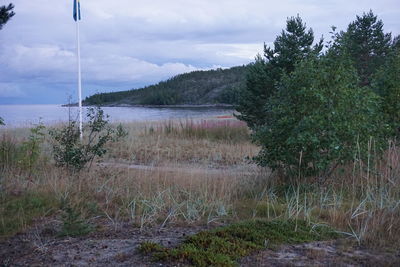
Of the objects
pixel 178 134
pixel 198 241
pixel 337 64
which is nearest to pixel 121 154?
pixel 178 134

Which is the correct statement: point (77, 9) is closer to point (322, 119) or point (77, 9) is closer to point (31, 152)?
point (31, 152)

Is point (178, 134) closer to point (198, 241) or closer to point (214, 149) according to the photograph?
point (214, 149)

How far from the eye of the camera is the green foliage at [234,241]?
4.08 meters

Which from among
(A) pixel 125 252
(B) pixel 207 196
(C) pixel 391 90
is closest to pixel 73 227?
(A) pixel 125 252

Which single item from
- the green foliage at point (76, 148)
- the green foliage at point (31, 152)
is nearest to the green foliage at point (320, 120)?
the green foliage at point (76, 148)

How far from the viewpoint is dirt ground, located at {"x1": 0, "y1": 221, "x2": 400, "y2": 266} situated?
4141 millimetres

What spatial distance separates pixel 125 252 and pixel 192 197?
218cm

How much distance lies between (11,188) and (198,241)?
3774 millimetres

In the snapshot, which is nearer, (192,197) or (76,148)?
(192,197)

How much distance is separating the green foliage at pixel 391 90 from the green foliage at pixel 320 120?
164 cm

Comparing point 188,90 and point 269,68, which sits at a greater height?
point 188,90

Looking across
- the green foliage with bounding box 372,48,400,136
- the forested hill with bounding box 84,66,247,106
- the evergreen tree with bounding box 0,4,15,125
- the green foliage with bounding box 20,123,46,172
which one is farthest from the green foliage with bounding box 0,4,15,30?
the forested hill with bounding box 84,66,247,106

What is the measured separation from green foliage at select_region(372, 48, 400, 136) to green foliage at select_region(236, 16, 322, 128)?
6.38m

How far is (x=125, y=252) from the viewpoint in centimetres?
435
